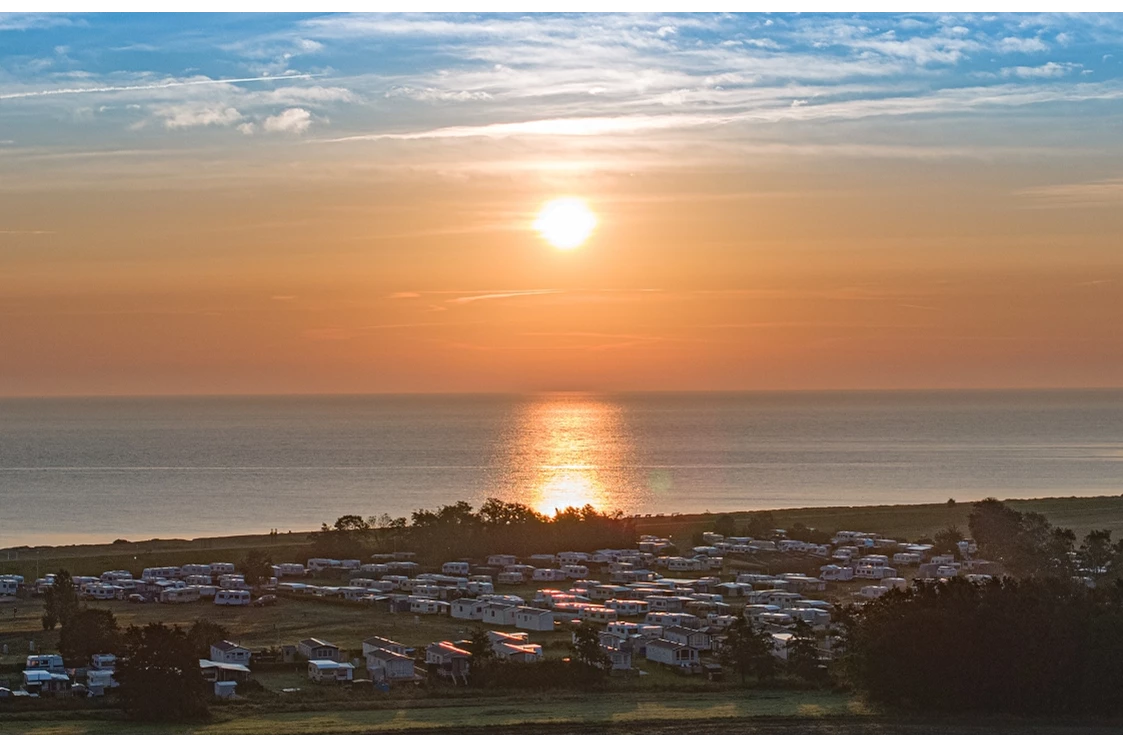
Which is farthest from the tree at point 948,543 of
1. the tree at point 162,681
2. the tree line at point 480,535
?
the tree at point 162,681

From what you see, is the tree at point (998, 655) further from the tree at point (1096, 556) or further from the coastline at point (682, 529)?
the coastline at point (682, 529)

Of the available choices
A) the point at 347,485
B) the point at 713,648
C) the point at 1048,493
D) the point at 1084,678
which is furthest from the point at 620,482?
the point at 1084,678

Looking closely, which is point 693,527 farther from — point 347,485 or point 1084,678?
point 347,485

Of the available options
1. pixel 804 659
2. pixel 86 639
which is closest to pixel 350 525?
pixel 86 639

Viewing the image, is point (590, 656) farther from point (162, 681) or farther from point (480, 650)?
point (162, 681)

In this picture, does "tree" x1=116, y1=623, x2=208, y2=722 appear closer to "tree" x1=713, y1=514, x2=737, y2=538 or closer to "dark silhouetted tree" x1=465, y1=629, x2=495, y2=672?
"dark silhouetted tree" x1=465, y1=629, x2=495, y2=672

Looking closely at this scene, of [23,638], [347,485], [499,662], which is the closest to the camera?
[499,662]
